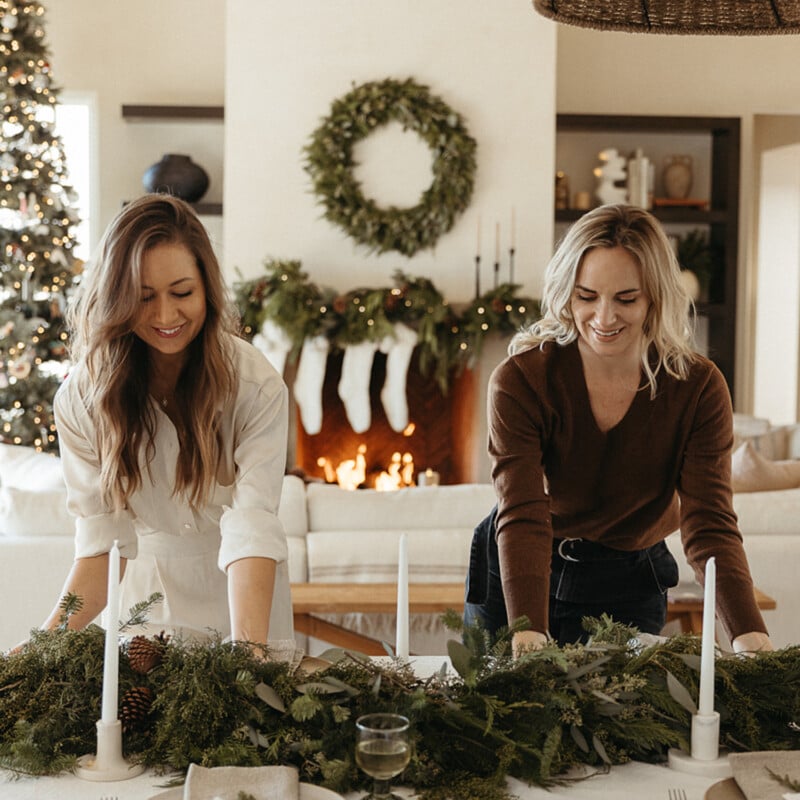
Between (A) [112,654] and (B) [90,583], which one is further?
(B) [90,583]

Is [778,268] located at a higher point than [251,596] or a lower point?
higher

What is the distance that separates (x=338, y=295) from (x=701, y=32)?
14.3 ft

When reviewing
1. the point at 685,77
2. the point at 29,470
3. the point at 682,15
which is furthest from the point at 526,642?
the point at 685,77

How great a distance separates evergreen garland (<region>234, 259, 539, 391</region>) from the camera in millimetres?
5727

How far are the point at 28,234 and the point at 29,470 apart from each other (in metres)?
2.34

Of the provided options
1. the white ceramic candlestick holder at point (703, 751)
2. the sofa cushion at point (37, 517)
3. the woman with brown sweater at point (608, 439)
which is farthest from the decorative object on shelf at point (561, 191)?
the white ceramic candlestick holder at point (703, 751)

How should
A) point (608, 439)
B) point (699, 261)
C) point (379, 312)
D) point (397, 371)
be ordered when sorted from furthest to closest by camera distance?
point (699, 261)
point (397, 371)
point (379, 312)
point (608, 439)

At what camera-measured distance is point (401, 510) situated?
3.33 meters

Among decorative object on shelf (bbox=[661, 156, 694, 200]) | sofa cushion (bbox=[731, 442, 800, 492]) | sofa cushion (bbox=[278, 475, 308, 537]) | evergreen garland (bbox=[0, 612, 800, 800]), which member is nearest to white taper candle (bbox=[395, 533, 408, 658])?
evergreen garland (bbox=[0, 612, 800, 800])

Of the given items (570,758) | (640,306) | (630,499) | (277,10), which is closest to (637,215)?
(640,306)

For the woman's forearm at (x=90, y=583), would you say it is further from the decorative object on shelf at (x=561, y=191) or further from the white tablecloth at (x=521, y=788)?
the decorative object on shelf at (x=561, y=191)

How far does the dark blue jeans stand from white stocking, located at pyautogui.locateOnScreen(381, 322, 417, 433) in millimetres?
3838

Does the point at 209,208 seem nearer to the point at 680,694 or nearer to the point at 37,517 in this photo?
the point at 37,517

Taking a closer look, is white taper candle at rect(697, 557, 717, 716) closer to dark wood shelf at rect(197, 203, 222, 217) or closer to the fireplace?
the fireplace
